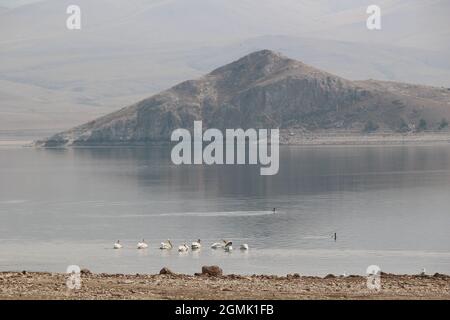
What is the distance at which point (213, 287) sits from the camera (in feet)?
88.4

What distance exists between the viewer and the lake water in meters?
55.0

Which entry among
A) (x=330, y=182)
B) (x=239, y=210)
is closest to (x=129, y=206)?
(x=239, y=210)

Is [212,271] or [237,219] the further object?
[237,219]

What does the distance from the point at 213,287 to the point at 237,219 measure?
183 ft

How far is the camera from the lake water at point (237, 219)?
180ft

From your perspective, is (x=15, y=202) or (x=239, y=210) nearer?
(x=239, y=210)

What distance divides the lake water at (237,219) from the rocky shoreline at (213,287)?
19.8 meters

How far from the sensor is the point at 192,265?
174ft

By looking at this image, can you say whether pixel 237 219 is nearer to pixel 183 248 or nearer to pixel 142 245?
pixel 142 245

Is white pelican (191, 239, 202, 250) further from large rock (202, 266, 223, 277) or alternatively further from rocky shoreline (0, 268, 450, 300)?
rocky shoreline (0, 268, 450, 300)

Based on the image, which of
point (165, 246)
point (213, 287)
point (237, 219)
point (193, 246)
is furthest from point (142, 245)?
point (213, 287)

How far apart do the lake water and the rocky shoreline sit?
1977cm
